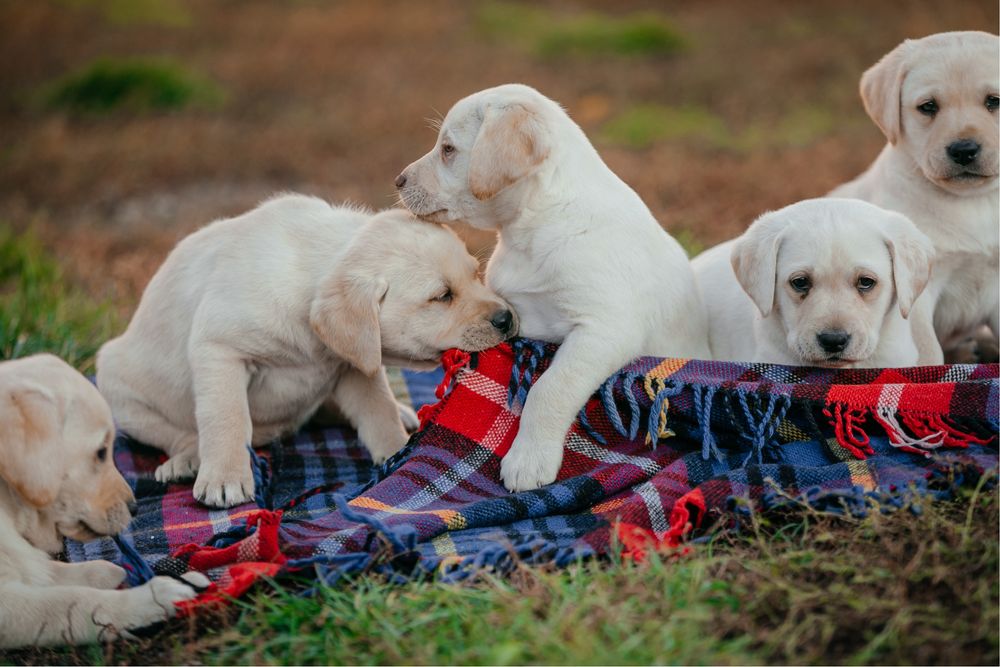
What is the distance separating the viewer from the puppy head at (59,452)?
296cm

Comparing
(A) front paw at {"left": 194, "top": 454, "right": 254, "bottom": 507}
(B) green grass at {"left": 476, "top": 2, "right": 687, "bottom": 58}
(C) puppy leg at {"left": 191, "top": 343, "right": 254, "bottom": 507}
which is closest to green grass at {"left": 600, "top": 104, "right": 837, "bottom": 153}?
(B) green grass at {"left": 476, "top": 2, "right": 687, "bottom": 58}

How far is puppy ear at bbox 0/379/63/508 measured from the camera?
293 cm

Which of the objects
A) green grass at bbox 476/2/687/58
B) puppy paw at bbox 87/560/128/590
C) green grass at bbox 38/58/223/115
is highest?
green grass at bbox 476/2/687/58

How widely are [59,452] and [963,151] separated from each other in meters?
3.12

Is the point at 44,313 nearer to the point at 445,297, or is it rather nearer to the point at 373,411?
the point at 373,411

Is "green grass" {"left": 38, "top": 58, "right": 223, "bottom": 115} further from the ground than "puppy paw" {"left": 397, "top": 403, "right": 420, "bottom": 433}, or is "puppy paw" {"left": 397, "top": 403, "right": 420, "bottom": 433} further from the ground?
"green grass" {"left": 38, "top": 58, "right": 223, "bottom": 115}

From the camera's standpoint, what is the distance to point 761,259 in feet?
11.4

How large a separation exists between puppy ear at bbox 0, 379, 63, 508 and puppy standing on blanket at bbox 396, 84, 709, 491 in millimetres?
1321

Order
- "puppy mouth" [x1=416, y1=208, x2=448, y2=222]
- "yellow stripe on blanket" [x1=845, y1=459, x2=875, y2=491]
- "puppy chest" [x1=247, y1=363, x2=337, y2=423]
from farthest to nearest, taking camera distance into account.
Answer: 1. "puppy chest" [x1=247, y1=363, x2=337, y2=423]
2. "puppy mouth" [x1=416, y1=208, x2=448, y2=222]
3. "yellow stripe on blanket" [x1=845, y1=459, x2=875, y2=491]

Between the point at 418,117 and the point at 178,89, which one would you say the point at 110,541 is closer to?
the point at 418,117

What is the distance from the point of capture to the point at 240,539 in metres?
3.21

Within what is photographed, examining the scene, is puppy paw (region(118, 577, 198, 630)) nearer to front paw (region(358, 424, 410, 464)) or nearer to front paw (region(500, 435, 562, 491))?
front paw (region(500, 435, 562, 491))

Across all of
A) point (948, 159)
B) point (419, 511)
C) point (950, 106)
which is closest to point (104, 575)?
point (419, 511)

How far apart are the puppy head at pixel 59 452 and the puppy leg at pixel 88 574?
12 cm
